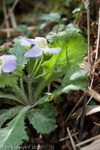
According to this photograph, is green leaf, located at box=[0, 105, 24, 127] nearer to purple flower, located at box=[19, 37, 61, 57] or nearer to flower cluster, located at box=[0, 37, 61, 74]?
flower cluster, located at box=[0, 37, 61, 74]

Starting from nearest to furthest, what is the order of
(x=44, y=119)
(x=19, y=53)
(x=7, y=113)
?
(x=44, y=119) → (x=7, y=113) → (x=19, y=53)

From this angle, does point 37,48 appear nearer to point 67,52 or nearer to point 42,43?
point 42,43

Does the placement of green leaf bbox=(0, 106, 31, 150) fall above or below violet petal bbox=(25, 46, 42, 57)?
below

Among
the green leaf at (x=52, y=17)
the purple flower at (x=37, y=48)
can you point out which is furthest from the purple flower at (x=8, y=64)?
the green leaf at (x=52, y=17)

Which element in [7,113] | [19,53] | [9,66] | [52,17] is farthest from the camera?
[52,17]

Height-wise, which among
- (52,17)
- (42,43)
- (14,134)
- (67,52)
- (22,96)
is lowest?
(14,134)

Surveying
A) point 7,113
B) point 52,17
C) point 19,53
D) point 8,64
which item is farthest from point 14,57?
point 52,17

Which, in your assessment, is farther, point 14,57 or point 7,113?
point 7,113

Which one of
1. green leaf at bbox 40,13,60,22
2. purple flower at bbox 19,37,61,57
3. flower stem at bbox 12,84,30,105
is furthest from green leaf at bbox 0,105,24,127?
green leaf at bbox 40,13,60,22
